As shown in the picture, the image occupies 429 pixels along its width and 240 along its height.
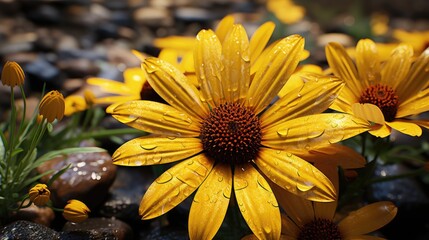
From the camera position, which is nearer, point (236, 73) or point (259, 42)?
point (236, 73)

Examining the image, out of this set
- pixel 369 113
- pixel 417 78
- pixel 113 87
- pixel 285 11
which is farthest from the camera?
pixel 285 11

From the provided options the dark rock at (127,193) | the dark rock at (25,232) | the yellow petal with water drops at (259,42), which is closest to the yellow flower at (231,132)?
the yellow petal with water drops at (259,42)

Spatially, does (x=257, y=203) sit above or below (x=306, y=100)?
below

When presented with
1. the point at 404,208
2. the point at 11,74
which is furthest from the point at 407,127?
the point at 11,74

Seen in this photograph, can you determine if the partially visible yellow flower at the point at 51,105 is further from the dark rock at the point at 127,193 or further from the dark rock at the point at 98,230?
the dark rock at the point at 127,193

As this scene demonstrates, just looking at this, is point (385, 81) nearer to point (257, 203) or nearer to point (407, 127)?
point (407, 127)

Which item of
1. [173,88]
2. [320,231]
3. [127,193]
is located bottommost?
[127,193]

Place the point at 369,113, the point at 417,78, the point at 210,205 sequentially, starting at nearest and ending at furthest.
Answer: the point at 210,205 < the point at 369,113 < the point at 417,78
